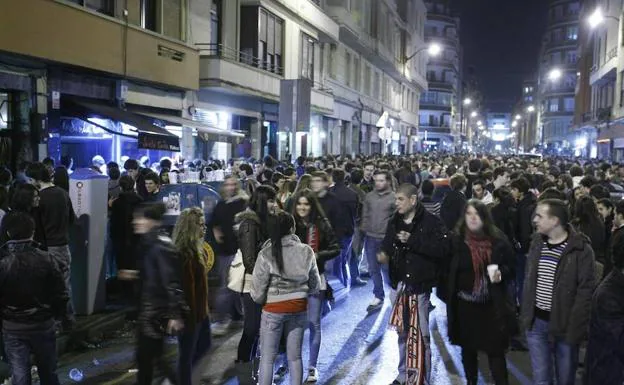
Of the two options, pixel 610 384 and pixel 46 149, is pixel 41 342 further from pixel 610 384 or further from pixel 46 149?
pixel 46 149

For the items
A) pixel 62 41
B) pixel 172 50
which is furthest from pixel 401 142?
pixel 62 41

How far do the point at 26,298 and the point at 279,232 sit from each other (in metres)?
2.03

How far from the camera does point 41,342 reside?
17.2 ft

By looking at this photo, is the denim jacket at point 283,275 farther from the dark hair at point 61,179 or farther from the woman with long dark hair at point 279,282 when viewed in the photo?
the dark hair at point 61,179

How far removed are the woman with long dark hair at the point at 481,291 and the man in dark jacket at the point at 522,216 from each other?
3293 millimetres

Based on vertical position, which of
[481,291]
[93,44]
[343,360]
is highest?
[93,44]

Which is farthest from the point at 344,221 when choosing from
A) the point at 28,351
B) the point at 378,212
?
the point at 28,351

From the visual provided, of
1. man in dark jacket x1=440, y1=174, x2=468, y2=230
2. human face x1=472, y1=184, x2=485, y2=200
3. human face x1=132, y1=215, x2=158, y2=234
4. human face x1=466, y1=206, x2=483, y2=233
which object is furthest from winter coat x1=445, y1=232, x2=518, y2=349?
human face x1=472, y1=184, x2=485, y2=200

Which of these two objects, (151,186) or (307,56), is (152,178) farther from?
(307,56)

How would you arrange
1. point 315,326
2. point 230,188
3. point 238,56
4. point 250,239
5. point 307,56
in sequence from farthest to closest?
point 307,56 → point 238,56 → point 230,188 → point 315,326 → point 250,239

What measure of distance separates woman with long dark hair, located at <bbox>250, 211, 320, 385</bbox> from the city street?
0.71 meters

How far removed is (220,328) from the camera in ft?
28.2

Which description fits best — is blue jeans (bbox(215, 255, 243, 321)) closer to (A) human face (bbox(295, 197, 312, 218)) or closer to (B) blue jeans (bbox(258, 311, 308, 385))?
(A) human face (bbox(295, 197, 312, 218))

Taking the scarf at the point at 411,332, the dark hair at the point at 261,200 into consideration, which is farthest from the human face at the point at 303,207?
the scarf at the point at 411,332
